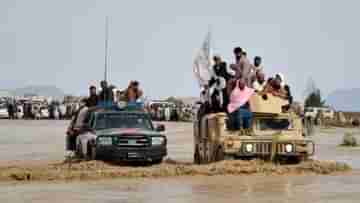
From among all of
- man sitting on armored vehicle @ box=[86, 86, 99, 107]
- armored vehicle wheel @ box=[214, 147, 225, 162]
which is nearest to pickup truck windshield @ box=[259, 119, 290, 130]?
armored vehicle wheel @ box=[214, 147, 225, 162]

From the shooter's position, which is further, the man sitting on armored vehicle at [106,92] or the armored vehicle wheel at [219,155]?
the man sitting on armored vehicle at [106,92]

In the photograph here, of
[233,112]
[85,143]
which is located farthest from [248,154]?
[85,143]

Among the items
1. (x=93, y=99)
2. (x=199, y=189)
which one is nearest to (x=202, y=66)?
(x=93, y=99)

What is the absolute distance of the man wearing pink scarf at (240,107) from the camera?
23.5m

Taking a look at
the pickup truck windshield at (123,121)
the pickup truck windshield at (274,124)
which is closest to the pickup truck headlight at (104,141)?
the pickup truck windshield at (123,121)

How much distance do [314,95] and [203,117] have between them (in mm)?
90724

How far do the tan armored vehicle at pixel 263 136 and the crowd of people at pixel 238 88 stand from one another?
23cm

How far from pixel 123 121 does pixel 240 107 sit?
3.27 m

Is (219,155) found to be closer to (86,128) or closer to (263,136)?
(263,136)

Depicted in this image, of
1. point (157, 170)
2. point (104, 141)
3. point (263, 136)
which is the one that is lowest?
point (157, 170)

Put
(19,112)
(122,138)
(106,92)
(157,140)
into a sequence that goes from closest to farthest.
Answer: (122,138), (157,140), (106,92), (19,112)

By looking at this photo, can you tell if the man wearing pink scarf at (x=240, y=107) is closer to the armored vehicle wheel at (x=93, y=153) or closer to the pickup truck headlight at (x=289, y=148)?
the pickup truck headlight at (x=289, y=148)

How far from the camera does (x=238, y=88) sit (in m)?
23.8

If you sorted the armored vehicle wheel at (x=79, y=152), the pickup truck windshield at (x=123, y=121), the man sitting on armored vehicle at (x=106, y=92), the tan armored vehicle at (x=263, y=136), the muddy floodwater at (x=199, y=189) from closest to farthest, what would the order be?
the muddy floodwater at (x=199, y=189)
the tan armored vehicle at (x=263, y=136)
the pickup truck windshield at (x=123, y=121)
the armored vehicle wheel at (x=79, y=152)
the man sitting on armored vehicle at (x=106, y=92)
